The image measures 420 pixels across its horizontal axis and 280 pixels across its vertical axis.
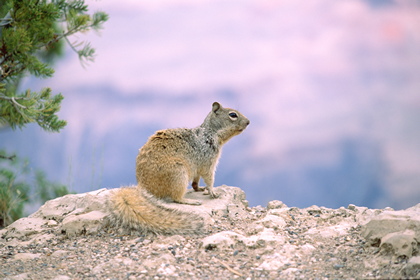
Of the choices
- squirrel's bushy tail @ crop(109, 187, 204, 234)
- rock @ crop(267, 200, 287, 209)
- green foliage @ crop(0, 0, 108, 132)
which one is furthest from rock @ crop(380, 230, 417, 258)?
green foliage @ crop(0, 0, 108, 132)

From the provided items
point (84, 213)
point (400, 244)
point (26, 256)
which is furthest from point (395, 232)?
point (26, 256)

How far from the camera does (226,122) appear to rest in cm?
648

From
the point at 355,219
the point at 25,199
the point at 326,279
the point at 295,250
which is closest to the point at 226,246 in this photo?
the point at 295,250

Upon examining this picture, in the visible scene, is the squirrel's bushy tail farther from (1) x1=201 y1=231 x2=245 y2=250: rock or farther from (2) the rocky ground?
(1) x1=201 y1=231 x2=245 y2=250: rock

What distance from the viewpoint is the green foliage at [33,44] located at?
7.55m

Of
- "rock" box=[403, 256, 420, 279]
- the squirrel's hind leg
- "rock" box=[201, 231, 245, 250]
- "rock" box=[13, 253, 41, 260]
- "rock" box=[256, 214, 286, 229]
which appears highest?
the squirrel's hind leg

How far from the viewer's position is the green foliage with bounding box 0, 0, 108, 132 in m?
7.55

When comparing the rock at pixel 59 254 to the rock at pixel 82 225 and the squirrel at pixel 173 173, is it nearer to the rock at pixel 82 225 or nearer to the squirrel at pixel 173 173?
the rock at pixel 82 225

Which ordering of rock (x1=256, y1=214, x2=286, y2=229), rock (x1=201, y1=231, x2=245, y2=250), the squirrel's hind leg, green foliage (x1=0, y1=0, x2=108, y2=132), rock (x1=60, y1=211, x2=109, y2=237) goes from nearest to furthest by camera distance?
rock (x1=201, y1=231, x2=245, y2=250)
rock (x1=256, y1=214, x2=286, y2=229)
rock (x1=60, y1=211, x2=109, y2=237)
the squirrel's hind leg
green foliage (x1=0, y1=0, x2=108, y2=132)

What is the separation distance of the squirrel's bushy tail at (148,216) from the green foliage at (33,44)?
256 cm

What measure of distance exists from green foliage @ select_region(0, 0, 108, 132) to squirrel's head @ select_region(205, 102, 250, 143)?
273 centimetres

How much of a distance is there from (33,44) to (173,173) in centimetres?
429

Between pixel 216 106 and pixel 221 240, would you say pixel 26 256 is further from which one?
pixel 216 106

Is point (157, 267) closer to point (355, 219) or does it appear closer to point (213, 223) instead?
point (213, 223)
